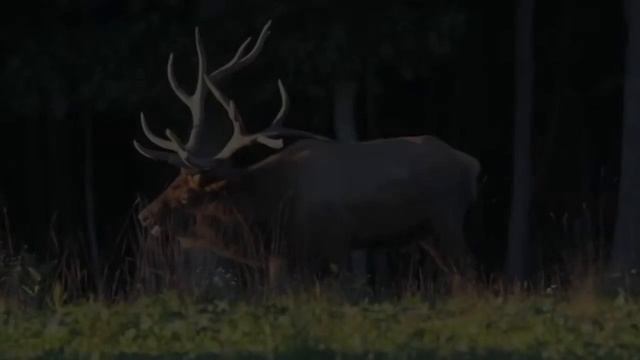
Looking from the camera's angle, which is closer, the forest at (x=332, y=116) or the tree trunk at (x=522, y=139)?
the forest at (x=332, y=116)

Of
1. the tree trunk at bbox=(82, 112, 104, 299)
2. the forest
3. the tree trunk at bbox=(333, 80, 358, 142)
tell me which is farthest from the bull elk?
the tree trunk at bbox=(82, 112, 104, 299)

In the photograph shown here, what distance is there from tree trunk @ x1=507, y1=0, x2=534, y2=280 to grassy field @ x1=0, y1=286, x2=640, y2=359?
10.4 meters

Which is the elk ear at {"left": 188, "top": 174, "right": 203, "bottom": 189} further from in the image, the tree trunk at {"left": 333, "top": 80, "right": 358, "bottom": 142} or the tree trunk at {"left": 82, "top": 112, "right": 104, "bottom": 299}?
the tree trunk at {"left": 82, "top": 112, "right": 104, "bottom": 299}

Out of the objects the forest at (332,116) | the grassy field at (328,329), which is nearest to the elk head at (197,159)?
the forest at (332,116)

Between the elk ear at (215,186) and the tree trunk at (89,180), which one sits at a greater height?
the elk ear at (215,186)

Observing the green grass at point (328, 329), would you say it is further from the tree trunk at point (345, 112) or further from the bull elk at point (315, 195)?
the tree trunk at point (345, 112)

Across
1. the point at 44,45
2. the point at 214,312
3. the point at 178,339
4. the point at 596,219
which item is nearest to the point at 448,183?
the point at 214,312

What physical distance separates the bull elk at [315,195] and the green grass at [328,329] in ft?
9.56

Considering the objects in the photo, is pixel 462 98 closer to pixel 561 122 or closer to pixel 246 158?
pixel 561 122

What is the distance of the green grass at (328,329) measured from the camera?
10211mm

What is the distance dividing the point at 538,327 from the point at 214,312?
201 cm

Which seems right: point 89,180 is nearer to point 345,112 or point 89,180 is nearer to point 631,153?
point 345,112

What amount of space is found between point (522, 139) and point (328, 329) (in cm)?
1253

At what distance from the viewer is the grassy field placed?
33.5ft
